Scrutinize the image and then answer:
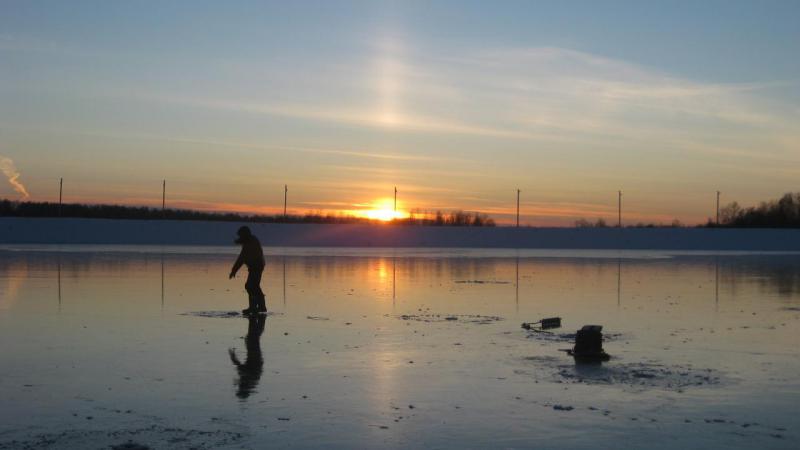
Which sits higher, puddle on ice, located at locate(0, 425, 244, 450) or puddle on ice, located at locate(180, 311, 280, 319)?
puddle on ice, located at locate(180, 311, 280, 319)

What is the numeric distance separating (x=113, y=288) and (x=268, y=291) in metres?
3.58

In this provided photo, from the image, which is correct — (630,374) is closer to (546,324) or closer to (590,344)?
(590,344)

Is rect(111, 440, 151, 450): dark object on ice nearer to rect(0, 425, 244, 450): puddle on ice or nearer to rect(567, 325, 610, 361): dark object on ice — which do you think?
rect(0, 425, 244, 450): puddle on ice

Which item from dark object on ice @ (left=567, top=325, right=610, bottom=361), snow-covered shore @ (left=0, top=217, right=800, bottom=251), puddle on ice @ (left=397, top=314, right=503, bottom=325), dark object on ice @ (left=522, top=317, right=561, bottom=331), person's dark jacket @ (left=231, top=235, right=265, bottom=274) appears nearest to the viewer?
dark object on ice @ (left=567, top=325, right=610, bottom=361)

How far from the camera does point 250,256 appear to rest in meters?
18.2

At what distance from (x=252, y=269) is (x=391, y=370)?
7595 millimetres

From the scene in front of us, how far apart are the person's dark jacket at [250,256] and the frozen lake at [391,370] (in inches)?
35.9

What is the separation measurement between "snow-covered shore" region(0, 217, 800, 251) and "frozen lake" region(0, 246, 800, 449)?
134 feet

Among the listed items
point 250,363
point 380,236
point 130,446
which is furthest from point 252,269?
point 380,236

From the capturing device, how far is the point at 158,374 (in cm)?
1025

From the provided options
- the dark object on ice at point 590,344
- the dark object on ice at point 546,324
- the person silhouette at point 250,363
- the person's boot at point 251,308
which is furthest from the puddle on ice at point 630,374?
the person's boot at point 251,308

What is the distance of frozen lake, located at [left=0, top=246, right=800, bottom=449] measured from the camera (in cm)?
766

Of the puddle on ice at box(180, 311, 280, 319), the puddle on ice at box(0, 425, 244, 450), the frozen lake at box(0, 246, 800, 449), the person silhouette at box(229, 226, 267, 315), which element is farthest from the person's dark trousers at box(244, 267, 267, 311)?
the puddle on ice at box(0, 425, 244, 450)

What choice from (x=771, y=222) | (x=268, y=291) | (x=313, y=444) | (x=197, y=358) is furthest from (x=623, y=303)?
(x=771, y=222)
